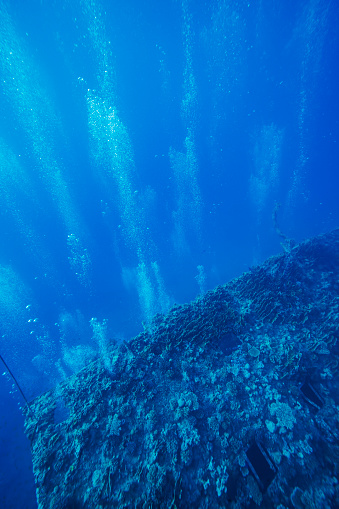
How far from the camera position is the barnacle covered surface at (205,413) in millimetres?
2947

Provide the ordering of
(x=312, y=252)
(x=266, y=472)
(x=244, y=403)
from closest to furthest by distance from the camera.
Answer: (x=266, y=472) < (x=244, y=403) < (x=312, y=252)

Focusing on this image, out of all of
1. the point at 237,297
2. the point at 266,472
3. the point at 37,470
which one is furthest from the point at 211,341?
the point at 37,470

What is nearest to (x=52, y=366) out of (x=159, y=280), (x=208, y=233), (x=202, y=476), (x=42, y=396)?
(x=159, y=280)

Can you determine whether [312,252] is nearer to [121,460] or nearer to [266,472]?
[266,472]

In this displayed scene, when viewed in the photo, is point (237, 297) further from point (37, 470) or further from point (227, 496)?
point (37, 470)

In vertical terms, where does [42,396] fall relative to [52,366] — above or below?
below

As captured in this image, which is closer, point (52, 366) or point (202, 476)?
point (202, 476)

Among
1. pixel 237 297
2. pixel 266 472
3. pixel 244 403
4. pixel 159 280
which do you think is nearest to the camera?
pixel 266 472

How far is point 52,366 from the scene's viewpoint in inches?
941

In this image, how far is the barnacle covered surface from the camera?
9.67ft

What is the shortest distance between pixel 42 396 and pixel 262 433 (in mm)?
4772

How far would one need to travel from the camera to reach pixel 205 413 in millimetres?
3668

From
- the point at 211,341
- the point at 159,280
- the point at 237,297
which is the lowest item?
the point at 211,341

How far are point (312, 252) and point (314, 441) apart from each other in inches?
199
